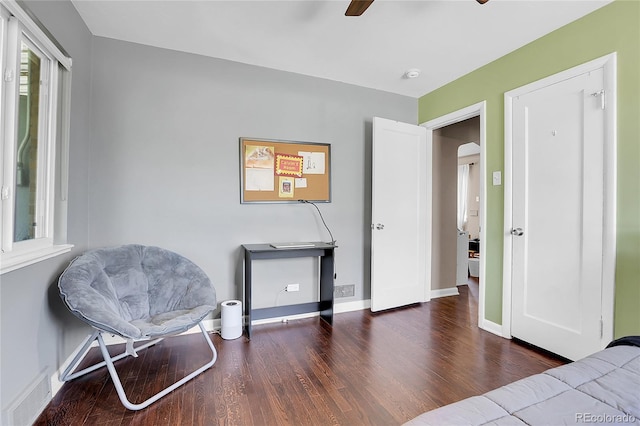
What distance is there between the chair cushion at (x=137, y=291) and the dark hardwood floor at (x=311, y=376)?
385mm

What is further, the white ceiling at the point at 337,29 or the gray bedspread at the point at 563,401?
the white ceiling at the point at 337,29

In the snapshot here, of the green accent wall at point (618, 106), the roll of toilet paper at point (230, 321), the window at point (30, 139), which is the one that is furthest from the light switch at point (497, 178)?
the window at point (30, 139)

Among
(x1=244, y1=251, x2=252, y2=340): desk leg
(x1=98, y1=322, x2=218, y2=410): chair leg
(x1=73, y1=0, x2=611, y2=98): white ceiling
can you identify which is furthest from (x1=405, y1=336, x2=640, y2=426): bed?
(x1=73, y1=0, x2=611, y2=98): white ceiling

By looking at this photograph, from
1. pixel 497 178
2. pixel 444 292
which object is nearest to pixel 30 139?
pixel 497 178

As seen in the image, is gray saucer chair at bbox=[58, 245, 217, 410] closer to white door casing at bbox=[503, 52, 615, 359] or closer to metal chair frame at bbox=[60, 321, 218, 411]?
metal chair frame at bbox=[60, 321, 218, 411]

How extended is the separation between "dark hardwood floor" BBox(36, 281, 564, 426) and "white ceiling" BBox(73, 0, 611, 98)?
251 centimetres

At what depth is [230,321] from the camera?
259 cm

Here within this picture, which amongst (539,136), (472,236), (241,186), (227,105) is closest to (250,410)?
(241,186)

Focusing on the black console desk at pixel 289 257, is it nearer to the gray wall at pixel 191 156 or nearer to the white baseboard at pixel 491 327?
the gray wall at pixel 191 156

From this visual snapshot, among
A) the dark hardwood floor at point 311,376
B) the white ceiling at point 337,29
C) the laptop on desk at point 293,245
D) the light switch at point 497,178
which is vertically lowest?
the dark hardwood floor at point 311,376

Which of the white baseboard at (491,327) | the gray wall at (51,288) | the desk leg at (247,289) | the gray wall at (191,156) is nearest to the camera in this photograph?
the gray wall at (51,288)

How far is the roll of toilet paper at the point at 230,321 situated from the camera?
8.51ft

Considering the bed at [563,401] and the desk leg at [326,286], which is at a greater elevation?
the bed at [563,401]
